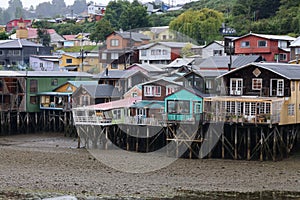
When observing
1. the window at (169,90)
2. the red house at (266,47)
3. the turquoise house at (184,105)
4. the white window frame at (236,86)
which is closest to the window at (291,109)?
the white window frame at (236,86)

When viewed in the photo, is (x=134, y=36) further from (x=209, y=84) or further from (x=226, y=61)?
(x=209, y=84)

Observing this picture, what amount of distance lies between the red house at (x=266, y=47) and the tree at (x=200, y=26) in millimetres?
8657

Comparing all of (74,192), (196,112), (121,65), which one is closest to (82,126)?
(196,112)

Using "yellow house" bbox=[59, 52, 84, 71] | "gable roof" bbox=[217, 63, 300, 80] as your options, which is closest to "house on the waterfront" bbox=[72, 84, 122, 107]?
"gable roof" bbox=[217, 63, 300, 80]

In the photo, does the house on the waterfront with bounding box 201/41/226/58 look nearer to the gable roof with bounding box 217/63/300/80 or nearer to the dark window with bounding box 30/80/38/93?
the dark window with bounding box 30/80/38/93

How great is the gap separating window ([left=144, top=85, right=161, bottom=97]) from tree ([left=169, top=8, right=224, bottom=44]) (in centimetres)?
2266

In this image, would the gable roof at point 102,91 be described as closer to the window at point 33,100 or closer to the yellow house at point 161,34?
the window at point 33,100

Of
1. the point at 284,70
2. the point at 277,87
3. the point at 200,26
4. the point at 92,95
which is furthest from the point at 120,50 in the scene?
the point at 277,87

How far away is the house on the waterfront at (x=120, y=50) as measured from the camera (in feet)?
206

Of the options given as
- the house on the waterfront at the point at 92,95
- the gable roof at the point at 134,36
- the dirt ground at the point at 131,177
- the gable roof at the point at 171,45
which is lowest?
the dirt ground at the point at 131,177

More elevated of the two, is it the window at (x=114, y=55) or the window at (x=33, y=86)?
the window at (x=114, y=55)

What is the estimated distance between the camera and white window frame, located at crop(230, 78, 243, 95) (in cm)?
3569

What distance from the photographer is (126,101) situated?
41719 mm

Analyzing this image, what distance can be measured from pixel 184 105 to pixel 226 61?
11.8 m
